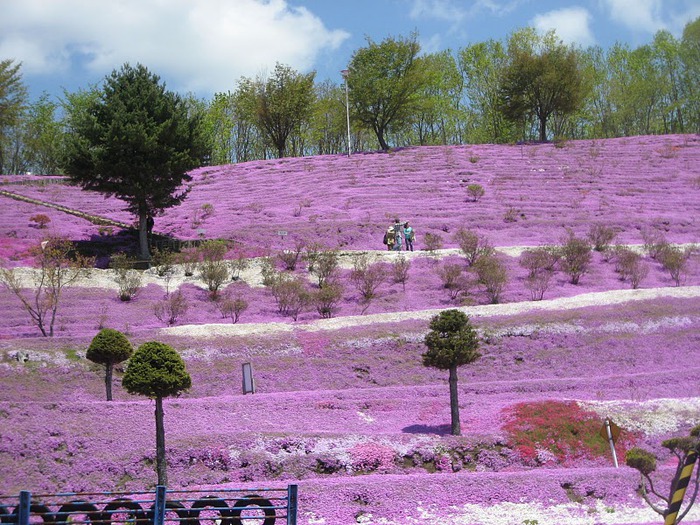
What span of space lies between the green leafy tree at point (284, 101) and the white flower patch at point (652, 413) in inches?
2632

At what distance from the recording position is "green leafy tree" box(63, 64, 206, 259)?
40.2 metres

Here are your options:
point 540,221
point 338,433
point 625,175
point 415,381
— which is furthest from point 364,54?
point 338,433

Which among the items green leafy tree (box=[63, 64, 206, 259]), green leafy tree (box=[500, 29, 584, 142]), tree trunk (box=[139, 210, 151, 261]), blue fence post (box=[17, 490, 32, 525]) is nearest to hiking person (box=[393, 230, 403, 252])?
green leafy tree (box=[63, 64, 206, 259])

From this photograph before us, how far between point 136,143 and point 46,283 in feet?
36.3

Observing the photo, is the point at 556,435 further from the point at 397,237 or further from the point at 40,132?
the point at 40,132

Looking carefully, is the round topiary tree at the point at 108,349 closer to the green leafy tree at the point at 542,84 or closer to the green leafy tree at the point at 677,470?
the green leafy tree at the point at 677,470

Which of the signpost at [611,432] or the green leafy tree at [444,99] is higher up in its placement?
the green leafy tree at [444,99]

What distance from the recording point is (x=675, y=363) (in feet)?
81.1

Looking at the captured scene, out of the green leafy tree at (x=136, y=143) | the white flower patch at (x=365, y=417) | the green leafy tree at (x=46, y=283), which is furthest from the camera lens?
the green leafy tree at (x=136, y=143)

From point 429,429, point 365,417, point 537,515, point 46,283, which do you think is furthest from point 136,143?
point 537,515

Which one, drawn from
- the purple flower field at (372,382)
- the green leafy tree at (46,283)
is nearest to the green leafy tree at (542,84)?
the purple flower field at (372,382)

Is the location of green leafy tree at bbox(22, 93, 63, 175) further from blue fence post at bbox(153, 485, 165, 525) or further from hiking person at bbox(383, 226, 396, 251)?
blue fence post at bbox(153, 485, 165, 525)

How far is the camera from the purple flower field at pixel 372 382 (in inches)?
639

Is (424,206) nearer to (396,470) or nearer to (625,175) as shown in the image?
(625,175)
